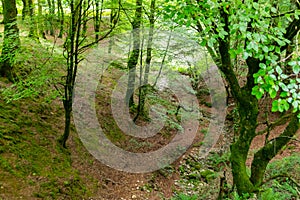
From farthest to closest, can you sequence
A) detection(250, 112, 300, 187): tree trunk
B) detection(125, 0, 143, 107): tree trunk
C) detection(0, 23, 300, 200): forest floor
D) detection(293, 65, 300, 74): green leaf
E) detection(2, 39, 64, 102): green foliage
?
detection(125, 0, 143, 107): tree trunk < detection(2, 39, 64, 102): green foliage < detection(0, 23, 300, 200): forest floor < detection(250, 112, 300, 187): tree trunk < detection(293, 65, 300, 74): green leaf

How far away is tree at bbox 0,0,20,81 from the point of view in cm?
623

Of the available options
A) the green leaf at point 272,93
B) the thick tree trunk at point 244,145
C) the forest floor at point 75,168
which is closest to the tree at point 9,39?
the forest floor at point 75,168

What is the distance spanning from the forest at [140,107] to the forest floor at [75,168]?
0.03 meters

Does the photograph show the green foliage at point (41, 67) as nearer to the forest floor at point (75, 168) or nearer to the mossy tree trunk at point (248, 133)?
the forest floor at point (75, 168)

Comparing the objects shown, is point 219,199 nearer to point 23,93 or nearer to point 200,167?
point 200,167

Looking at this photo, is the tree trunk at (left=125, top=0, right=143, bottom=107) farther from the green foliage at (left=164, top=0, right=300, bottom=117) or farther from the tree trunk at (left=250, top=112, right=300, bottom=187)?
the tree trunk at (left=250, top=112, right=300, bottom=187)

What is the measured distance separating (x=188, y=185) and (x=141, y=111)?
12.3 feet

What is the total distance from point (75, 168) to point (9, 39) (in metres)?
3.69

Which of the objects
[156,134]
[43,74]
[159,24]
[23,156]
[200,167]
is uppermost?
[159,24]

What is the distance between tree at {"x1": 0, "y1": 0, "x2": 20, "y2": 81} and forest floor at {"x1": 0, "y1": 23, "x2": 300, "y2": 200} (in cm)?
50

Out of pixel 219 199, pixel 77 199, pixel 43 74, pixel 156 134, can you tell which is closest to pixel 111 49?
pixel 156 134

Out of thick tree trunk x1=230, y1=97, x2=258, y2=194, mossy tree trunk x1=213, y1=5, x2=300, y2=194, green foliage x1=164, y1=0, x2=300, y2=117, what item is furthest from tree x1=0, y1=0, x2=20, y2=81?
thick tree trunk x1=230, y1=97, x2=258, y2=194

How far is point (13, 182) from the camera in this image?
16.9ft

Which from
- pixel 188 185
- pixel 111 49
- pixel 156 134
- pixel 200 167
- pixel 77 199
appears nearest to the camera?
pixel 77 199
